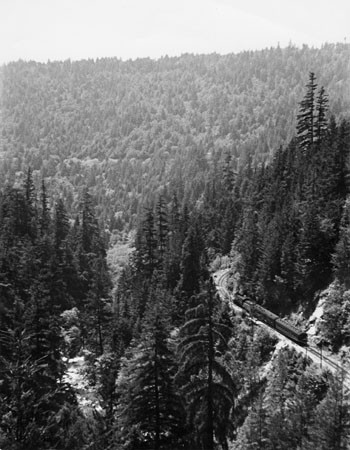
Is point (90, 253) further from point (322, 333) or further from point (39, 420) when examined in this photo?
point (39, 420)

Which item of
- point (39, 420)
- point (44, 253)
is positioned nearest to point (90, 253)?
point (44, 253)

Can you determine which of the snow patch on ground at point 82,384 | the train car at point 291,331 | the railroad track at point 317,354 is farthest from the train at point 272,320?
the snow patch on ground at point 82,384

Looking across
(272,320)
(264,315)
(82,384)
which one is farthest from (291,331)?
(82,384)

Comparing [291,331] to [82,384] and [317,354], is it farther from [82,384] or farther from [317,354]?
[82,384]

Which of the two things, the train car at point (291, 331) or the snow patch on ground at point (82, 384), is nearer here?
the train car at point (291, 331)

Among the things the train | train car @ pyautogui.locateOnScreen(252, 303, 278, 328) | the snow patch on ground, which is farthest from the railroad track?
the snow patch on ground

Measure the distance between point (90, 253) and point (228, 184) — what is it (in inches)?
1609

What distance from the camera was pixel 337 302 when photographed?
151 ft

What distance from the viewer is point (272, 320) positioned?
169 ft

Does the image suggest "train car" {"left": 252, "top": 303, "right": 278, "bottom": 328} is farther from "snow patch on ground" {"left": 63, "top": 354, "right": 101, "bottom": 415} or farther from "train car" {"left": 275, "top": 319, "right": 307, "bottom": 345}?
"snow patch on ground" {"left": 63, "top": 354, "right": 101, "bottom": 415}

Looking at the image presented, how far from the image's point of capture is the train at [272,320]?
4681 cm

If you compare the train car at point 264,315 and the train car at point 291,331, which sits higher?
the train car at point 291,331

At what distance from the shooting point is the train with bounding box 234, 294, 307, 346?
46812 mm

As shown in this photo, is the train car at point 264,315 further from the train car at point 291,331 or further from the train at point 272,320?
the train car at point 291,331
